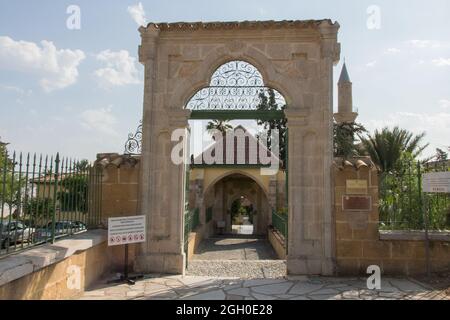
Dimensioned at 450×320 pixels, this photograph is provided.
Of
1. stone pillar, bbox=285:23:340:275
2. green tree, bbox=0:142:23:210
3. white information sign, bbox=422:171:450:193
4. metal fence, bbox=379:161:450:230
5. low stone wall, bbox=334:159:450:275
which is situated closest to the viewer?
green tree, bbox=0:142:23:210

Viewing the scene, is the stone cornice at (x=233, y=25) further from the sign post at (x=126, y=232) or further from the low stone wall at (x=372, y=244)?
the sign post at (x=126, y=232)

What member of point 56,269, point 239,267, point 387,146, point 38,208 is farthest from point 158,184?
point 387,146

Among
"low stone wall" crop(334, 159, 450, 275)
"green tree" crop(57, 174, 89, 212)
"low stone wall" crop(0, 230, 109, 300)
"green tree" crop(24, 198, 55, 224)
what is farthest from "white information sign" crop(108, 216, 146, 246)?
"low stone wall" crop(334, 159, 450, 275)

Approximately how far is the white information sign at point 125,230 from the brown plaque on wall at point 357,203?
3633 mm

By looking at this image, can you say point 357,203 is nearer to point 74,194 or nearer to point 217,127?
point 74,194

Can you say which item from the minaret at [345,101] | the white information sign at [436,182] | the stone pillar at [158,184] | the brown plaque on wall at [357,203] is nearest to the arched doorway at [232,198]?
the minaret at [345,101]

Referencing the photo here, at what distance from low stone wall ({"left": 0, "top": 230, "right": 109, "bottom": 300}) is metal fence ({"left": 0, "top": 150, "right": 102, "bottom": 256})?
234 millimetres

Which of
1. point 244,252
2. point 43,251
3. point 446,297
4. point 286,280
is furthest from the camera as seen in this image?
point 244,252

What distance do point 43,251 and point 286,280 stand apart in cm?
392

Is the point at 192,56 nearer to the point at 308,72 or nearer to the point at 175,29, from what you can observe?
the point at 175,29

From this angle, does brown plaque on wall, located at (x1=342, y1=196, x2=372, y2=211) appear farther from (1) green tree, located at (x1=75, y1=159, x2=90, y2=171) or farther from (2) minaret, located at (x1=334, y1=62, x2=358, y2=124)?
(2) minaret, located at (x1=334, y1=62, x2=358, y2=124)

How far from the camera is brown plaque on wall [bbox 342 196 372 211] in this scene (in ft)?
20.1
